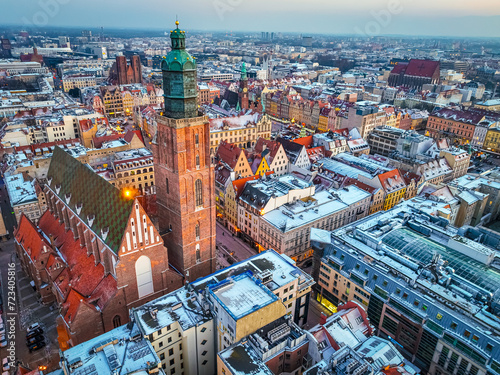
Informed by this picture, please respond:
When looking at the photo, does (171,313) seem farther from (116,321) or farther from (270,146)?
(270,146)

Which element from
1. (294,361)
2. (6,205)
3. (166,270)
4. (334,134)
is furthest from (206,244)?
(334,134)

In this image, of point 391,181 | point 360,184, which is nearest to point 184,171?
point 360,184

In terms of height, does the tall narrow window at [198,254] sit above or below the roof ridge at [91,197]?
below

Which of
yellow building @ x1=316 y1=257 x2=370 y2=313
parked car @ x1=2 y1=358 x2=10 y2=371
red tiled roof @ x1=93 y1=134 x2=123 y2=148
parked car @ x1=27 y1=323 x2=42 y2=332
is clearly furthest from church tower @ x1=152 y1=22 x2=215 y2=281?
red tiled roof @ x1=93 y1=134 x2=123 y2=148

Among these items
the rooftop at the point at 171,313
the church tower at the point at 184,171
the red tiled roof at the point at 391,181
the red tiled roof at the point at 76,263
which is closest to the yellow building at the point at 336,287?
the church tower at the point at 184,171

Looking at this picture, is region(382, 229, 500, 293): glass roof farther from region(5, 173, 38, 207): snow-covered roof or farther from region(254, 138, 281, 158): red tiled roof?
region(5, 173, 38, 207): snow-covered roof

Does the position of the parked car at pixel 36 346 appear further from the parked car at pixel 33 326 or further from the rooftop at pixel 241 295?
the rooftop at pixel 241 295


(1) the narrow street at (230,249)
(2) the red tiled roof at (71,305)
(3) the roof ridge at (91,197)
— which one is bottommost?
(1) the narrow street at (230,249)

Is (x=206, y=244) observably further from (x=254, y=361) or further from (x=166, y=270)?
(x=254, y=361)
